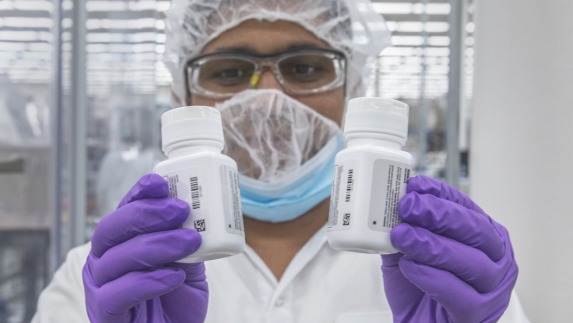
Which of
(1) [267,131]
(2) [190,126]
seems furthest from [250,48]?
(2) [190,126]

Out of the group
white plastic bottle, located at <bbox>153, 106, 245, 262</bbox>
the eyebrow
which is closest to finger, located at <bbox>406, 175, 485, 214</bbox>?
white plastic bottle, located at <bbox>153, 106, 245, 262</bbox>

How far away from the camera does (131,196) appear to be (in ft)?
2.33

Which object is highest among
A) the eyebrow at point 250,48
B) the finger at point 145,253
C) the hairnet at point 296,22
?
the hairnet at point 296,22

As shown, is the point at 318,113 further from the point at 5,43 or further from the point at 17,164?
the point at 5,43

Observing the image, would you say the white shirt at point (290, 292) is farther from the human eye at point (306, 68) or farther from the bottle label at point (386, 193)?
the bottle label at point (386, 193)

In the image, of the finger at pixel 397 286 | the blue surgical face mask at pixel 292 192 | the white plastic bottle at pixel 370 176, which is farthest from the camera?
the blue surgical face mask at pixel 292 192

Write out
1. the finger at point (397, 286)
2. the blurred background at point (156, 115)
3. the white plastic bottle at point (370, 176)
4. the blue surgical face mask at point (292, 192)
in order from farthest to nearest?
the blue surgical face mask at point (292, 192), the blurred background at point (156, 115), the finger at point (397, 286), the white plastic bottle at point (370, 176)

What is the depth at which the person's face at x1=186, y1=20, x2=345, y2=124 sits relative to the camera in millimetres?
1006

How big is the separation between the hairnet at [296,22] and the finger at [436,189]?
18.3 inches

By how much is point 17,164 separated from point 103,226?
170 centimetres

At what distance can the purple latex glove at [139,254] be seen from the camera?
2.10ft

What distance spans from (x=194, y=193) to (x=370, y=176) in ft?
0.69

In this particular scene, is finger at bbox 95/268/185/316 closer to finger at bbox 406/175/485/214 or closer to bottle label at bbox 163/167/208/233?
bottle label at bbox 163/167/208/233

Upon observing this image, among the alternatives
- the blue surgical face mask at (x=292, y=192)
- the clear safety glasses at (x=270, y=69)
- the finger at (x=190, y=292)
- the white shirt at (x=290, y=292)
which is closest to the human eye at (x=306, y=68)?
the clear safety glasses at (x=270, y=69)
